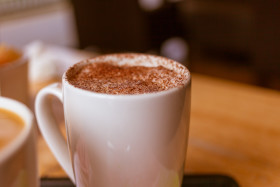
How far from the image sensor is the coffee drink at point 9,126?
348 millimetres

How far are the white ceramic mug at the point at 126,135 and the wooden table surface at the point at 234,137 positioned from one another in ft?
0.66

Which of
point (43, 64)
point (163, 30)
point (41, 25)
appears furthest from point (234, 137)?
point (163, 30)

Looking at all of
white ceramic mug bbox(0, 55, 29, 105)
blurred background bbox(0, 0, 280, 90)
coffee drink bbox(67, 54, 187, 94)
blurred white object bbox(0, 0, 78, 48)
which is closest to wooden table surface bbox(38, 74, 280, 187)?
white ceramic mug bbox(0, 55, 29, 105)

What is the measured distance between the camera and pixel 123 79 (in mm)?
473

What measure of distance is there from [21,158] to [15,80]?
0.36 metres

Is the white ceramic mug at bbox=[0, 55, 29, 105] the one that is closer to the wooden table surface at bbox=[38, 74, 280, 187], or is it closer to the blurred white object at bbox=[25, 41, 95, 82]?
the wooden table surface at bbox=[38, 74, 280, 187]

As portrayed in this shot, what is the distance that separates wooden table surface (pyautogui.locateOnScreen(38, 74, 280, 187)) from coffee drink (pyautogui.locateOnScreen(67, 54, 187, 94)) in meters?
0.24

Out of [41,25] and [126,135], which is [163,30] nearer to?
[41,25]

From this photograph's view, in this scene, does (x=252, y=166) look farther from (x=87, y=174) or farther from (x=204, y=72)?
(x=204, y=72)

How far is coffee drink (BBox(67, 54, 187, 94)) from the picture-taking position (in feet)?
1.39

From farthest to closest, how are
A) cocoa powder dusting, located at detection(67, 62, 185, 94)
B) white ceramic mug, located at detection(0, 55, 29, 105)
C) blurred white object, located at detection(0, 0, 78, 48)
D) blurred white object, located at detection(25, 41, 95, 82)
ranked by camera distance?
1. blurred white object, located at detection(0, 0, 78, 48)
2. blurred white object, located at detection(25, 41, 95, 82)
3. white ceramic mug, located at detection(0, 55, 29, 105)
4. cocoa powder dusting, located at detection(67, 62, 185, 94)

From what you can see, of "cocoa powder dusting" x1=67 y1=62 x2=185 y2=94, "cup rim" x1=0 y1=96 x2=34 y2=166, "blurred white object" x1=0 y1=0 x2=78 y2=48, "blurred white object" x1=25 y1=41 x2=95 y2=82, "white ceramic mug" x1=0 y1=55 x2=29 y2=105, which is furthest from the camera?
"blurred white object" x1=0 y1=0 x2=78 y2=48

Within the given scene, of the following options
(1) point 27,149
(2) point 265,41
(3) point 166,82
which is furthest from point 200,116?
(2) point 265,41

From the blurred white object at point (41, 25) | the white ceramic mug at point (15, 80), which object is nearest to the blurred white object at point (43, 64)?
the white ceramic mug at point (15, 80)
